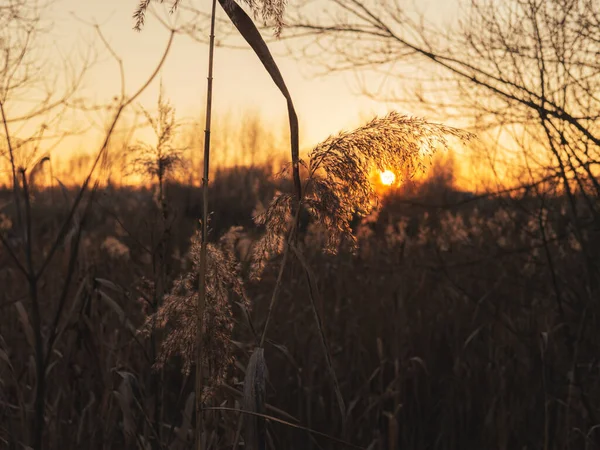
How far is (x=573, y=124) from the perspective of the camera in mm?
3311

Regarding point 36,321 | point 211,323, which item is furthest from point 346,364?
point 36,321

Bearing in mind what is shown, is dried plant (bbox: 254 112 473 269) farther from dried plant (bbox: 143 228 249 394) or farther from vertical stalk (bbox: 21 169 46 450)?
vertical stalk (bbox: 21 169 46 450)

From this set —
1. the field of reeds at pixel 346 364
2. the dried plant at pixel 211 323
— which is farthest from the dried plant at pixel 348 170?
Answer: the field of reeds at pixel 346 364

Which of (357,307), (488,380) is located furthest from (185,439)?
(357,307)

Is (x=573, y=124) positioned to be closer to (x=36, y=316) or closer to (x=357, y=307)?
(x=357, y=307)

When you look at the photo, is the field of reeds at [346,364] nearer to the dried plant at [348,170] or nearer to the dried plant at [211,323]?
the dried plant at [211,323]

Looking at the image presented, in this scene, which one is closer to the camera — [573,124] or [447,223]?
[573,124]

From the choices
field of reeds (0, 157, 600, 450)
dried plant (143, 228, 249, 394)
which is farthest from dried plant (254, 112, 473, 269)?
field of reeds (0, 157, 600, 450)

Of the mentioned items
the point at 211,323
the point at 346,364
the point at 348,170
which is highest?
the point at 348,170

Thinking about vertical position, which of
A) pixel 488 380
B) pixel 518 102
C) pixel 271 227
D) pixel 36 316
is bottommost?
pixel 488 380

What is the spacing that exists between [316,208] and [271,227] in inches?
4.5

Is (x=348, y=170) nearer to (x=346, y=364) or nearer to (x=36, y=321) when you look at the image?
(x=36, y=321)

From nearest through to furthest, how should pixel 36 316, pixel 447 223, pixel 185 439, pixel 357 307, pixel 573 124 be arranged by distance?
pixel 36 316, pixel 185 439, pixel 573 124, pixel 357 307, pixel 447 223

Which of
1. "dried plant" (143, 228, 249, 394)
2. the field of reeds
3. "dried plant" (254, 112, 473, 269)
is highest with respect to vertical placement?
"dried plant" (254, 112, 473, 269)
